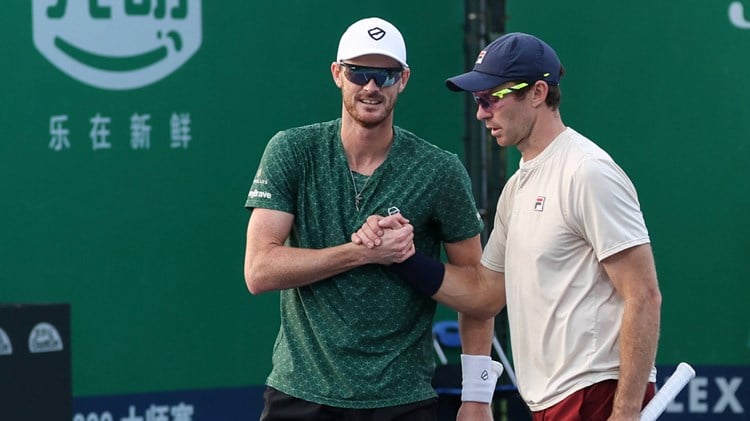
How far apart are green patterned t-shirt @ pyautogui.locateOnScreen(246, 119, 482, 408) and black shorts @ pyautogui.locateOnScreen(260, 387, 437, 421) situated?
2cm

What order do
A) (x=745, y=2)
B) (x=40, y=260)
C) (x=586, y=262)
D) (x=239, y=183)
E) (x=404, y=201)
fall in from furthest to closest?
(x=745, y=2)
(x=239, y=183)
(x=40, y=260)
(x=404, y=201)
(x=586, y=262)

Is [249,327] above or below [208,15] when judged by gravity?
below

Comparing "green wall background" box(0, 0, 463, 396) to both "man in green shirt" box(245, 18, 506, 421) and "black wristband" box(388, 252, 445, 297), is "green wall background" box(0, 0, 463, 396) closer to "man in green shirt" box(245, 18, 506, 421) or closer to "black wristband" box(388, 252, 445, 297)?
"man in green shirt" box(245, 18, 506, 421)

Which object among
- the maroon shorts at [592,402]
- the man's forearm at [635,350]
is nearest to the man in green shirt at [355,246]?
the maroon shorts at [592,402]

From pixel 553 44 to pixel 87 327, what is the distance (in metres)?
2.20

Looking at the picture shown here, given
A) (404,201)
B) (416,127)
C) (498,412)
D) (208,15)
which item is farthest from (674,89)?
(404,201)

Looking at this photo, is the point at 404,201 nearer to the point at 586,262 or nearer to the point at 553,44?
the point at 586,262

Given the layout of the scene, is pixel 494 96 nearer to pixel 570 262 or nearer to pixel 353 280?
pixel 570 262

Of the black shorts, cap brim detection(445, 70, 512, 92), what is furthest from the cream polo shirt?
the black shorts

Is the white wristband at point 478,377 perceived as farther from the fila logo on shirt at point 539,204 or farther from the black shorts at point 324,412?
the fila logo on shirt at point 539,204

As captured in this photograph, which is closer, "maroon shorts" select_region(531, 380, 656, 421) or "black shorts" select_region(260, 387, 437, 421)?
"maroon shorts" select_region(531, 380, 656, 421)

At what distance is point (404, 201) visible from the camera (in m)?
3.84

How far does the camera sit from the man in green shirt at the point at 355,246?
378 centimetres

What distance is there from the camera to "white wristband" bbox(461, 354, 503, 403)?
13.0ft
